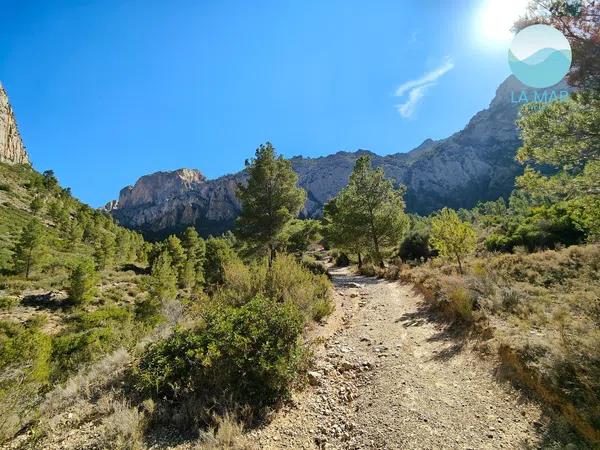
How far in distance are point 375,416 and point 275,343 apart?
183 centimetres

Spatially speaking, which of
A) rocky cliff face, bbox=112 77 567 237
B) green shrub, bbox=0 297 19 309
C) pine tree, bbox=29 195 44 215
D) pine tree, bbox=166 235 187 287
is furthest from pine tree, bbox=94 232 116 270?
rocky cliff face, bbox=112 77 567 237

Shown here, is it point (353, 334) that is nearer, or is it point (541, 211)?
point (353, 334)

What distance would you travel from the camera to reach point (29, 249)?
107ft

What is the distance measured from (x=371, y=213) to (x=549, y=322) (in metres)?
17.3

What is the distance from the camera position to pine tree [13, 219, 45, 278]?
31670 millimetres

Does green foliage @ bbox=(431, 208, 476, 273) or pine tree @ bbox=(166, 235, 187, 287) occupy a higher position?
pine tree @ bbox=(166, 235, 187, 287)

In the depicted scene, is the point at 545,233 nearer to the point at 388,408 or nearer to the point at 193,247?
the point at 388,408

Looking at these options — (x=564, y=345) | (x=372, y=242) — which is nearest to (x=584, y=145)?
(x=564, y=345)

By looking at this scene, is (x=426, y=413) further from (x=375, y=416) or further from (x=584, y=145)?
(x=584, y=145)

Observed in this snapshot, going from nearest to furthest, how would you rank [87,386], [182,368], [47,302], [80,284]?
1. [182,368]
2. [87,386]
3. [47,302]
4. [80,284]

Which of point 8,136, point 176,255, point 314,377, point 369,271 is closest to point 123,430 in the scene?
point 314,377

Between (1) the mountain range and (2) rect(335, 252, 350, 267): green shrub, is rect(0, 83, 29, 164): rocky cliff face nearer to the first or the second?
(1) the mountain range

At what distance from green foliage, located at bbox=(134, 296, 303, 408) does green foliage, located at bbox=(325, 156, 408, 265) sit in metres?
18.4

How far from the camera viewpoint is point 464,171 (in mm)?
154125
